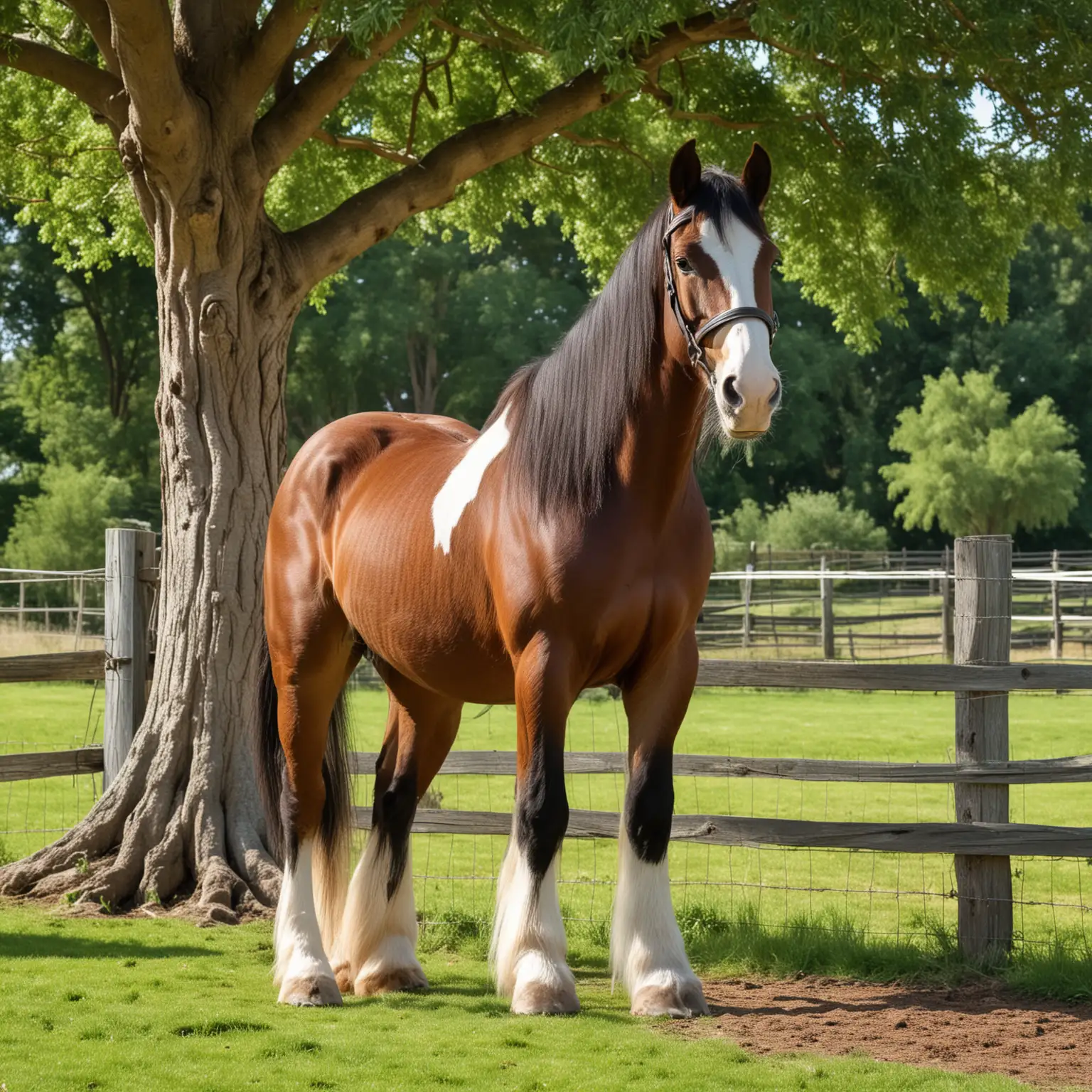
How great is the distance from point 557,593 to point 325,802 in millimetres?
1687

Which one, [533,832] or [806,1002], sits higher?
[533,832]

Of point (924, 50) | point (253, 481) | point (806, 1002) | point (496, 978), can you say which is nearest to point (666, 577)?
point (496, 978)

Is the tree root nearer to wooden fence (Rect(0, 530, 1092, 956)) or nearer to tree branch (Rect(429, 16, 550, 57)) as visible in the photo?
wooden fence (Rect(0, 530, 1092, 956))

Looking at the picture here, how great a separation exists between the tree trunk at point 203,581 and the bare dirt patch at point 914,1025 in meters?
2.70

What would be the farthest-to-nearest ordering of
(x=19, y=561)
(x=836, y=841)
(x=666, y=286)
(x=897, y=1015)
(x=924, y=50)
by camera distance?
(x=19, y=561)
(x=924, y=50)
(x=836, y=841)
(x=897, y=1015)
(x=666, y=286)

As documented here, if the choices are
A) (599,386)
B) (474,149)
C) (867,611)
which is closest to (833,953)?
(599,386)

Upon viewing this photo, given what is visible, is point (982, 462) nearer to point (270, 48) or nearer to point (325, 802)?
point (270, 48)

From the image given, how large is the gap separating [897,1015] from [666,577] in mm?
1846

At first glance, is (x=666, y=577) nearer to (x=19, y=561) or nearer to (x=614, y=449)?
(x=614, y=449)

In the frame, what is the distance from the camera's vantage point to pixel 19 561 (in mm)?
31406

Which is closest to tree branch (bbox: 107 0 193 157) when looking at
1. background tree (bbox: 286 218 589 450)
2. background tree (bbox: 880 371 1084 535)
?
background tree (bbox: 880 371 1084 535)

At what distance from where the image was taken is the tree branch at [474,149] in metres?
7.35

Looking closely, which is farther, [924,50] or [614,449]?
[924,50]

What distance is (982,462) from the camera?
129 ft
